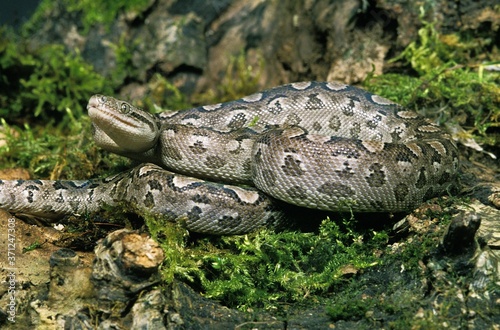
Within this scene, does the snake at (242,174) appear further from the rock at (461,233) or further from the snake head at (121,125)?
the rock at (461,233)

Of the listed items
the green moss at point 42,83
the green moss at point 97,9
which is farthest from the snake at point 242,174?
the green moss at point 97,9

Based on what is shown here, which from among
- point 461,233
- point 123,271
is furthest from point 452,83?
point 123,271

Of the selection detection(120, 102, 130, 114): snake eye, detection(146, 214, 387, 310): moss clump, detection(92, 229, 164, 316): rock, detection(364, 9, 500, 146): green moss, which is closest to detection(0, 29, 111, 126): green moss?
detection(120, 102, 130, 114): snake eye

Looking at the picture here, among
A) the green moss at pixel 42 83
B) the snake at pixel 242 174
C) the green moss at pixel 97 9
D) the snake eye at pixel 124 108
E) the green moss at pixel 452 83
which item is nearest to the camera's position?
the snake at pixel 242 174

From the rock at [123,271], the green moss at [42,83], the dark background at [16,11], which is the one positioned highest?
the dark background at [16,11]

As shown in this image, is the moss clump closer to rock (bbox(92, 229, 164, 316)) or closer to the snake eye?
rock (bbox(92, 229, 164, 316))
